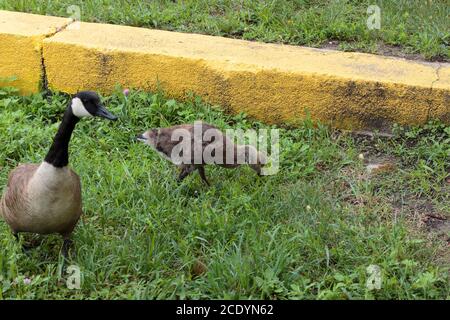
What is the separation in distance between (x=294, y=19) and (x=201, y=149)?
2.19 m

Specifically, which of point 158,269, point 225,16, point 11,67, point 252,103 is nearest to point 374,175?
point 252,103

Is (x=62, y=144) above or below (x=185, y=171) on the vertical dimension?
above

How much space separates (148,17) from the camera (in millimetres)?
6430

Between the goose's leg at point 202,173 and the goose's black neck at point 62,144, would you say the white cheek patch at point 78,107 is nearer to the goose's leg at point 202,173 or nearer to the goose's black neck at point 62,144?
the goose's black neck at point 62,144

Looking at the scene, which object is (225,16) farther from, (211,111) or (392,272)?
(392,272)

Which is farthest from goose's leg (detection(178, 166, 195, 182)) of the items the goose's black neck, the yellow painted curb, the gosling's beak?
the yellow painted curb

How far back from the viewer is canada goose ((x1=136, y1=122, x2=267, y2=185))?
15.5ft

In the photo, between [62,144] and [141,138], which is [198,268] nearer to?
[62,144]

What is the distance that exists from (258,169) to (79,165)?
1198 mm

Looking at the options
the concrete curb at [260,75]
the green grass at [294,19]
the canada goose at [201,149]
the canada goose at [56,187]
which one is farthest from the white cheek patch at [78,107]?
the green grass at [294,19]

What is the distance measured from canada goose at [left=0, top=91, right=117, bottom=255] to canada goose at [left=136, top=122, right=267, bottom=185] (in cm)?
91

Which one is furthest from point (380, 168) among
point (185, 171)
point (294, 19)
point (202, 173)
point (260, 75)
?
point (294, 19)

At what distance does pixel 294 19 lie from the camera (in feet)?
21.1

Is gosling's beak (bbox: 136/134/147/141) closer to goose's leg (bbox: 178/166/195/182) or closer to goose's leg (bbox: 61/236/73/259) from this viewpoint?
goose's leg (bbox: 178/166/195/182)
